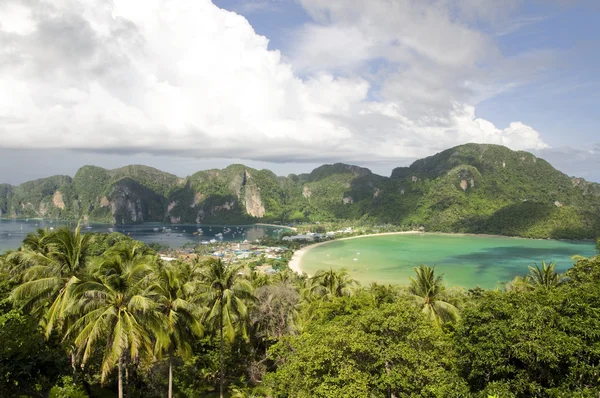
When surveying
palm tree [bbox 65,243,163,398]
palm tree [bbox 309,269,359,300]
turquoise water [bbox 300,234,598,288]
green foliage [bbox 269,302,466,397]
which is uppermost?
palm tree [bbox 65,243,163,398]

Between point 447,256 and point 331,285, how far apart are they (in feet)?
261

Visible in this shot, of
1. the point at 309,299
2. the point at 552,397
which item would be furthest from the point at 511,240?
the point at 552,397

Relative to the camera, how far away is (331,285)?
78.0 ft

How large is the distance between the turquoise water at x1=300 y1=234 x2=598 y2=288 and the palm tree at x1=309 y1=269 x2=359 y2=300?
39607 mm

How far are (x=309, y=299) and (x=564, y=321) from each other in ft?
47.9

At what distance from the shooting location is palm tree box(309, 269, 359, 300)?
2319 cm

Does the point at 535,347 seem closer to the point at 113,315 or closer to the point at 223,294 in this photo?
the point at 223,294

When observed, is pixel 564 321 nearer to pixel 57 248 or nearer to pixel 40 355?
pixel 40 355

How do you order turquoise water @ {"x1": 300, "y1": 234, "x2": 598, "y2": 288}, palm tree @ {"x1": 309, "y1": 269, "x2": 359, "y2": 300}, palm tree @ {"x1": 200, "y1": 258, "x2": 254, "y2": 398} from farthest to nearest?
1. turquoise water @ {"x1": 300, "y1": 234, "x2": 598, "y2": 288}
2. palm tree @ {"x1": 309, "y1": 269, "x2": 359, "y2": 300}
3. palm tree @ {"x1": 200, "y1": 258, "x2": 254, "y2": 398}

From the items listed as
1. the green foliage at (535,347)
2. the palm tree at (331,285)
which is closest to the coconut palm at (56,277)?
the green foliage at (535,347)

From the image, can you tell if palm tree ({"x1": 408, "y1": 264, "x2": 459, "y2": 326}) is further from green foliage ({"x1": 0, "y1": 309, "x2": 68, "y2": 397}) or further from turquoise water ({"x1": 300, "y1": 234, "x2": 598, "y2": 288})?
turquoise water ({"x1": 300, "y1": 234, "x2": 598, "y2": 288})

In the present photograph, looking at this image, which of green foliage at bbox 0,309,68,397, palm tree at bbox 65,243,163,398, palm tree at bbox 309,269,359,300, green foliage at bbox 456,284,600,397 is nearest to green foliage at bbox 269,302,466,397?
green foliage at bbox 456,284,600,397

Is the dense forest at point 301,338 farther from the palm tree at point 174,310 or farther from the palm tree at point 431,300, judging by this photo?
the palm tree at point 431,300

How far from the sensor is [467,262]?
8431 centimetres
